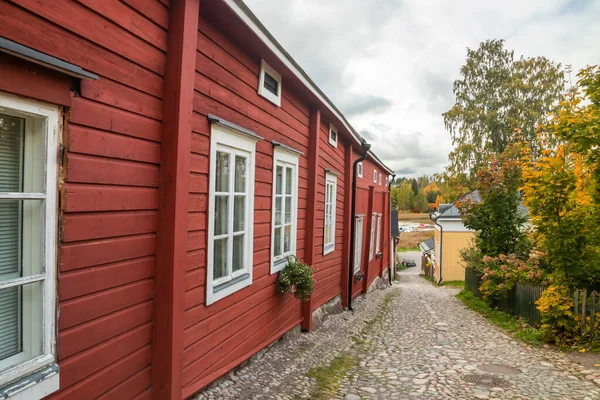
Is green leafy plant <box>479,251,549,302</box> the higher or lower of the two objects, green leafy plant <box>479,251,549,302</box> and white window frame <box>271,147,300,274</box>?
the lower

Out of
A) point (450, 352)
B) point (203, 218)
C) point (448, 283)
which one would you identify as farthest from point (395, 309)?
point (448, 283)

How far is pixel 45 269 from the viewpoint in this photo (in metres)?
2.27

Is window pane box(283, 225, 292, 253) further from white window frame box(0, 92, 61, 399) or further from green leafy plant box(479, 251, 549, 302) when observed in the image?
green leafy plant box(479, 251, 549, 302)

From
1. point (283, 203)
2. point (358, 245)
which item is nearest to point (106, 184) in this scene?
point (283, 203)

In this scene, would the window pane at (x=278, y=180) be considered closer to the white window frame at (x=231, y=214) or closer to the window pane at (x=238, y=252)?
the white window frame at (x=231, y=214)

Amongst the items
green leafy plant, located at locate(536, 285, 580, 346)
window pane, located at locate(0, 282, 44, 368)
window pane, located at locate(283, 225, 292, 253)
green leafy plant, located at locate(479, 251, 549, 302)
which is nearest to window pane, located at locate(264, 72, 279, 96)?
window pane, located at locate(283, 225, 292, 253)

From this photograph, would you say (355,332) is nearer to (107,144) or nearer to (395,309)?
(395,309)

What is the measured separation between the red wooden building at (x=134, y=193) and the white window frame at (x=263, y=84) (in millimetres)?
23

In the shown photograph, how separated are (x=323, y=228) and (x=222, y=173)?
416 cm

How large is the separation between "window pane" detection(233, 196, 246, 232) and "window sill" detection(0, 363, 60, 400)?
2.36 metres

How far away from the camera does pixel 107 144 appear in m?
2.72

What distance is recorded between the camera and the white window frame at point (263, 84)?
5016mm

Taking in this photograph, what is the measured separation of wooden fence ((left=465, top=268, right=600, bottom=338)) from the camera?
21.4 ft

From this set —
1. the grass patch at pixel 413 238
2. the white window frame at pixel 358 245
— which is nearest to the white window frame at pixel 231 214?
the white window frame at pixel 358 245
